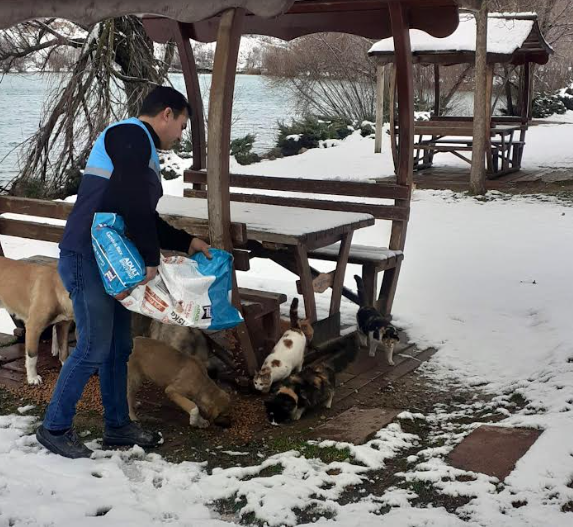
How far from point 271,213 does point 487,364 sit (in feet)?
7.28

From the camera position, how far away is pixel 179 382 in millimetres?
5090

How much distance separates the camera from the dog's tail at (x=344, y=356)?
6.33 m

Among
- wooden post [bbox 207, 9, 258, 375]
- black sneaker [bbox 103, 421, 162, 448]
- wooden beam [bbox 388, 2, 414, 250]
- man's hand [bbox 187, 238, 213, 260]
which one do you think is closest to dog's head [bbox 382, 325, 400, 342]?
wooden beam [bbox 388, 2, 414, 250]

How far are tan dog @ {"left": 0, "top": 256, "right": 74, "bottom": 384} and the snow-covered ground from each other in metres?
0.79

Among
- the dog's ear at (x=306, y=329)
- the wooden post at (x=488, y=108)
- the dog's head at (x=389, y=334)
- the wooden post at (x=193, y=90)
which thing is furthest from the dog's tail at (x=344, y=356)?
the wooden post at (x=488, y=108)

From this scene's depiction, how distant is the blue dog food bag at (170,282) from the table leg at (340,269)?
76.0 inches

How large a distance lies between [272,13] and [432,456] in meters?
2.84

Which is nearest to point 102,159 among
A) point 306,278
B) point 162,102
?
point 162,102

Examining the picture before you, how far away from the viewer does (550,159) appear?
21094 mm

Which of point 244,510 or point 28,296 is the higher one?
point 28,296

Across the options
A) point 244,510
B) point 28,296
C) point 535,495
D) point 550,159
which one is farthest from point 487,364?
point 550,159

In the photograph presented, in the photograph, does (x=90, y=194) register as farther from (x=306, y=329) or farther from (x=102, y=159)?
(x=306, y=329)

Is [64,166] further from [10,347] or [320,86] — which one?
[320,86]

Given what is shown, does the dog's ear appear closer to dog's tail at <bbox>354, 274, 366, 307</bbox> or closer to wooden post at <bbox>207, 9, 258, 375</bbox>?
wooden post at <bbox>207, 9, 258, 375</bbox>
